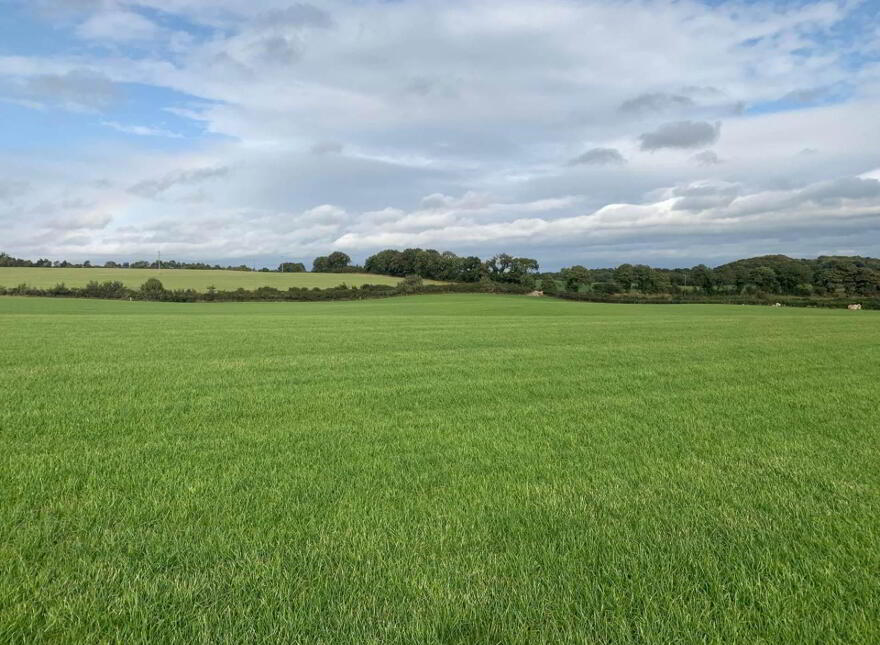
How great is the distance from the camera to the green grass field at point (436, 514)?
3270mm

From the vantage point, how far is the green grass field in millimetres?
3270

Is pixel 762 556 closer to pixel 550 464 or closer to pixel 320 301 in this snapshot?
pixel 550 464

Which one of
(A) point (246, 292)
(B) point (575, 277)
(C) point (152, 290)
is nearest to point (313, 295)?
(A) point (246, 292)

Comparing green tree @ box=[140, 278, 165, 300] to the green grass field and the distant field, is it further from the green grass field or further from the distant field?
the green grass field

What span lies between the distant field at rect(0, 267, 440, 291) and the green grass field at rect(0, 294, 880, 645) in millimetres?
82829

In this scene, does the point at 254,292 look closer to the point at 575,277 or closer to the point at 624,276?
the point at 575,277

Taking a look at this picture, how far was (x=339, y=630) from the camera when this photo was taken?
3.13 meters

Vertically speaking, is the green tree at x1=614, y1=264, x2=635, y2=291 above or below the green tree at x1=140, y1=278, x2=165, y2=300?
above

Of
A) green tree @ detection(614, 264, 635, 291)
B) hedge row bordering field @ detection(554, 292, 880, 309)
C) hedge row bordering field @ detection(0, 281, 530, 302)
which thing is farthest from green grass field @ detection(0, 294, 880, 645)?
green tree @ detection(614, 264, 635, 291)

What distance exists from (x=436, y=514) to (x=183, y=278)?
103m

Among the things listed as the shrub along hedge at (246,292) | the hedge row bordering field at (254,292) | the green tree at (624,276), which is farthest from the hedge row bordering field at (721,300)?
the shrub along hedge at (246,292)

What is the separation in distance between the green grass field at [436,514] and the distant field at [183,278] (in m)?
82.8

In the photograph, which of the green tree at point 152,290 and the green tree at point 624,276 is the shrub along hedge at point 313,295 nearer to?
the green tree at point 152,290

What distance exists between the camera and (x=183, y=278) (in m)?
95.7
